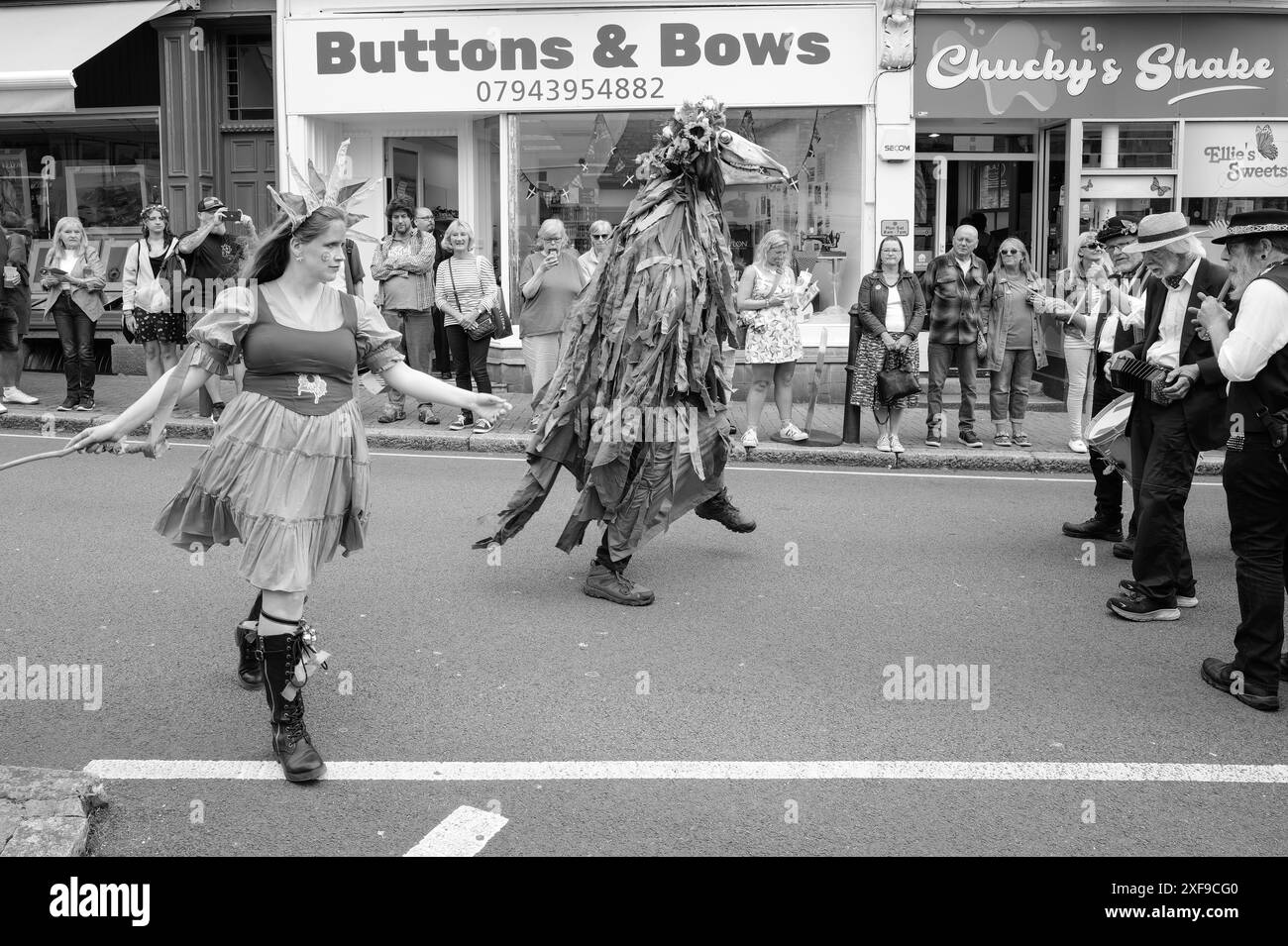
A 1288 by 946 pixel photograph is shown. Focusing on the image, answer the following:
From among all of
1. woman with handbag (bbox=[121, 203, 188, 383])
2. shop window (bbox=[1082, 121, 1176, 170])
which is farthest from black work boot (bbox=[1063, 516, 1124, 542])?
woman with handbag (bbox=[121, 203, 188, 383])

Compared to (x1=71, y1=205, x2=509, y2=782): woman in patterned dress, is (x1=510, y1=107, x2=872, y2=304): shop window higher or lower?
higher

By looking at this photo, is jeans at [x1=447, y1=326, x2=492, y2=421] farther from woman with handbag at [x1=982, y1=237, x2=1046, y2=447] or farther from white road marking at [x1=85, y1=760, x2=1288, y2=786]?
white road marking at [x1=85, y1=760, x2=1288, y2=786]

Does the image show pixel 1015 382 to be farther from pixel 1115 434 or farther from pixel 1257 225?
pixel 1257 225

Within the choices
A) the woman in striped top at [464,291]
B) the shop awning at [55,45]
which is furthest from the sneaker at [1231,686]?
the shop awning at [55,45]

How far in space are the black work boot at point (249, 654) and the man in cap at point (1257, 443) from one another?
3.75 m

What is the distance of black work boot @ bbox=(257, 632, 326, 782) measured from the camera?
423 cm

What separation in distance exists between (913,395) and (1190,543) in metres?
3.37

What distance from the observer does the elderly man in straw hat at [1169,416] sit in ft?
19.6

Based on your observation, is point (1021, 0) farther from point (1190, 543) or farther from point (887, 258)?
point (1190, 543)

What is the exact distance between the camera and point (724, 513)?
737 centimetres

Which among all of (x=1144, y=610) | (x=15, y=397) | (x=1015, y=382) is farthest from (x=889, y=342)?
(x=15, y=397)

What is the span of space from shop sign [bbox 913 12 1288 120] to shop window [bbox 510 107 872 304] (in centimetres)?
118

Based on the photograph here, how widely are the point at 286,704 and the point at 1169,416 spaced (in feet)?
13.6

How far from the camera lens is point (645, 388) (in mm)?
6316
